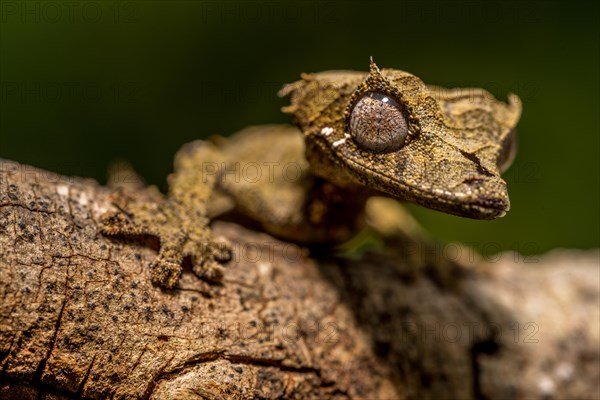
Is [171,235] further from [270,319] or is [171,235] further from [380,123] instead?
[380,123]

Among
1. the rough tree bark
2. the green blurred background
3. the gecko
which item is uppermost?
the green blurred background

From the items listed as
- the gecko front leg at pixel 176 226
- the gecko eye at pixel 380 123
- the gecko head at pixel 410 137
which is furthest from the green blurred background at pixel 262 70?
the gecko eye at pixel 380 123

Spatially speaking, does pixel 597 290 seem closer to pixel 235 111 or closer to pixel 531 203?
pixel 531 203

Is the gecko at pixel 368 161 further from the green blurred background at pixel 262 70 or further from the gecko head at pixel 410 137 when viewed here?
the green blurred background at pixel 262 70

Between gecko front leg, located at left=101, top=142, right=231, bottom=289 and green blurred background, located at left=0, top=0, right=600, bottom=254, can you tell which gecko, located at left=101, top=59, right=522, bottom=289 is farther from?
green blurred background, located at left=0, top=0, right=600, bottom=254

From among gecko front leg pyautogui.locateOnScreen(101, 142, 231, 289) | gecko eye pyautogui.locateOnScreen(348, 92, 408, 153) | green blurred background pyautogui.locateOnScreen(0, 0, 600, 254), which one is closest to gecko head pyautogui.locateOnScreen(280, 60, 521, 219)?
gecko eye pyautogui.locateOnScreen(348, 92, 408, 153)
